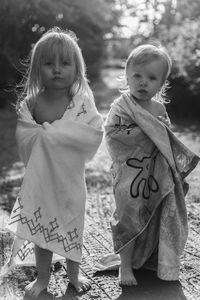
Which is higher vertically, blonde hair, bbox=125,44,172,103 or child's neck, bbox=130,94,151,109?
blonde hair, bbox=125,44,172,103

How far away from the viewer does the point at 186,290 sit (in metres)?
2.95

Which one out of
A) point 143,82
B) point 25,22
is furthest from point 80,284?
point 25,22

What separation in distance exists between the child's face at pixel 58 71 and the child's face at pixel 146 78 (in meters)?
0.39

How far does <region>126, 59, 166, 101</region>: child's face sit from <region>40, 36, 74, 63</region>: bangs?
0.42 meters

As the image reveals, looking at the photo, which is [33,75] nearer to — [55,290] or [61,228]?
[61,228]

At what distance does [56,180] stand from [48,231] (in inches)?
11.9

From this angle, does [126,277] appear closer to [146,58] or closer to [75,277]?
[75,277]

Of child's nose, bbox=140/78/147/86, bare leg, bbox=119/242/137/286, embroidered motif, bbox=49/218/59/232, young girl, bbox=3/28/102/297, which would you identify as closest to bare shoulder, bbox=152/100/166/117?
child's nose, bbox=140/78/147/86

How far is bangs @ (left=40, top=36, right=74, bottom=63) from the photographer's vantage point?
2787mm

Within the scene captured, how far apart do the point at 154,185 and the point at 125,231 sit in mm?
351

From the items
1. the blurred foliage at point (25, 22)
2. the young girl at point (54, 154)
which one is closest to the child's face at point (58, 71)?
the young girl at point (54, 154)

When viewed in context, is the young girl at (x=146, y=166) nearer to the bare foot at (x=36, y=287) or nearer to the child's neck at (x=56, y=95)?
the child's neck at (x=56, y=95)

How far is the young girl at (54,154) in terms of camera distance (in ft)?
8.97

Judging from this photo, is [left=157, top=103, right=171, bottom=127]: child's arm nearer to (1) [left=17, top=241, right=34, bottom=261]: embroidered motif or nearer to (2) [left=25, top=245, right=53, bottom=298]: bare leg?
(2) [left=25, top=245, right=53, bottom=298]: bare leg
